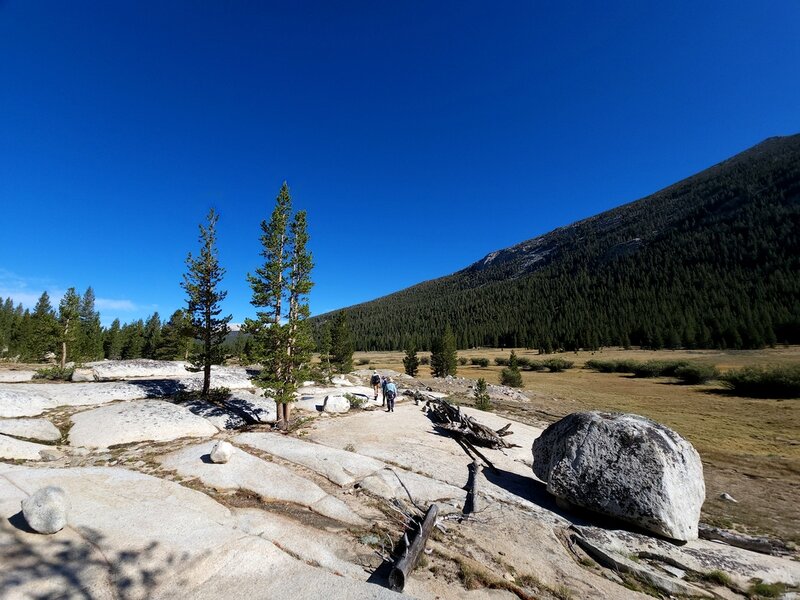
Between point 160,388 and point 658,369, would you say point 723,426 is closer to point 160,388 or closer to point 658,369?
point 658,369

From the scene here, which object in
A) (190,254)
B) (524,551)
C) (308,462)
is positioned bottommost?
(524,551)

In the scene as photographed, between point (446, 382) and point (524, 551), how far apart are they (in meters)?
44.8

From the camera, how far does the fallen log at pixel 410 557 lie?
6.80 metres

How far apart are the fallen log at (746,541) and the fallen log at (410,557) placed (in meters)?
9.72

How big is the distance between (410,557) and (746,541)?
1127 centimetres

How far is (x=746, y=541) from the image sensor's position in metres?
10.4

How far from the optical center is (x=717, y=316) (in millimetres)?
110250

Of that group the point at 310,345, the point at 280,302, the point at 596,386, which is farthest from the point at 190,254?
the point at 596,386

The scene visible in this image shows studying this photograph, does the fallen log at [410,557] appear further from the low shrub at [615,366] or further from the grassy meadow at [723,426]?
the low shrub at [615,366]

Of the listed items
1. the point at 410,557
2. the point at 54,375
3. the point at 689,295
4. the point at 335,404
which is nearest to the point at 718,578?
the point at 410,557

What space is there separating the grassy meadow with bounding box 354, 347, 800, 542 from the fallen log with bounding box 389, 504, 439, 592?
1188cm

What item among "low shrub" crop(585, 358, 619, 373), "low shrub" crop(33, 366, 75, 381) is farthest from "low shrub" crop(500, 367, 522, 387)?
"low shrub" crop(33, 366, 75, 381)

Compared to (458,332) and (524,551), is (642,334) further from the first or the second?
(524,551)

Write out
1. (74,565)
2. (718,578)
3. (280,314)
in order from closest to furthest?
(74,565)
(718,578)
(280,314)
